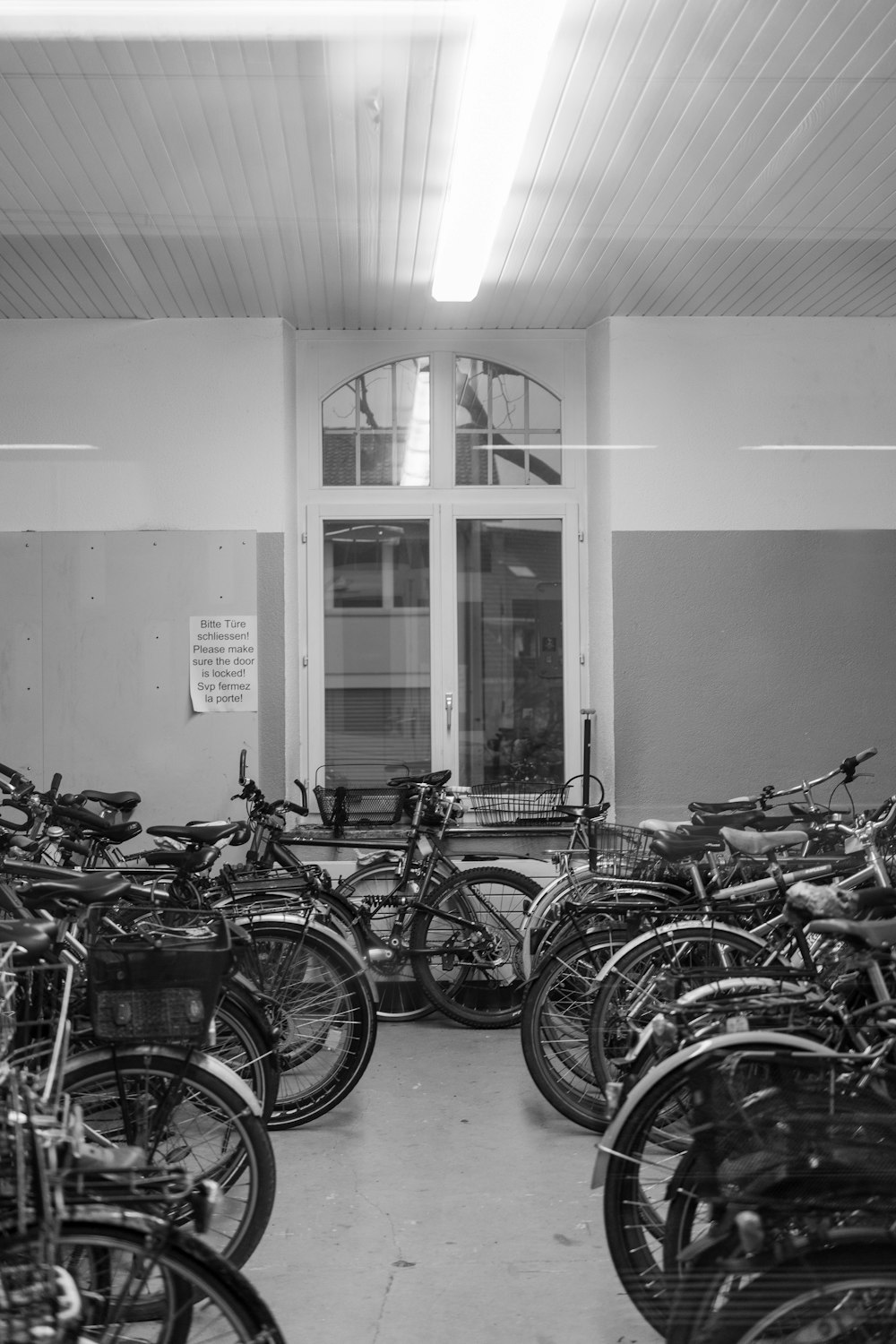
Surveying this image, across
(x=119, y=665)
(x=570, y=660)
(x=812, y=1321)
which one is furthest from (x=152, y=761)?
(x=812, y=1321)

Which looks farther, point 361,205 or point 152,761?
point 152,761

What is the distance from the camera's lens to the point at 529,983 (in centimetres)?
358

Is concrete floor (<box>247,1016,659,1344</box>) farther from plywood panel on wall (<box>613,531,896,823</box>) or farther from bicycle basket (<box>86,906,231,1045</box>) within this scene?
plywood panel on wall (<box>613,531,896,823</box>)

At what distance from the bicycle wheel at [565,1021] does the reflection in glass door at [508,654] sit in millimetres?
2345

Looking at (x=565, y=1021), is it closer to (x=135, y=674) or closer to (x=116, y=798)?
(x=116, y=798)

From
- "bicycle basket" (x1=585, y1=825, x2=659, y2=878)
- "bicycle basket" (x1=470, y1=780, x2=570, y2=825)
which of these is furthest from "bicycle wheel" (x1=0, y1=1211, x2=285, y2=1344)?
"bicycle basket" (x1=470, y1=780, x2=570, y2=825)

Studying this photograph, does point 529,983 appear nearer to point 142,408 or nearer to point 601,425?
point 601,425

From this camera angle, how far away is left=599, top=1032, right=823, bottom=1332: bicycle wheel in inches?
85.4

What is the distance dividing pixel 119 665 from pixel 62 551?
1.93 feet

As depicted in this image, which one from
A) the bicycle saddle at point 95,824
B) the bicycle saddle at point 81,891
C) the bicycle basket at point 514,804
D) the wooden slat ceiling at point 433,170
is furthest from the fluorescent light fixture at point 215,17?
the bicycle basket at point 514,804

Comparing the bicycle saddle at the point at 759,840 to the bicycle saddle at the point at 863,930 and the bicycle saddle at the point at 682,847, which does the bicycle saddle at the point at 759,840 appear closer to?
the bicycle saddle at the point at 682,847

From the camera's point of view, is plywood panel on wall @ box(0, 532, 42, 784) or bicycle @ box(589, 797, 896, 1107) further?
plywood panel on wall @ box(0, 532, 42, 784)

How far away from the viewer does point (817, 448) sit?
5738 millimetres

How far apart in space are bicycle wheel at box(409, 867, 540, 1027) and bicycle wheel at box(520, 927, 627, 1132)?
1063 mm
